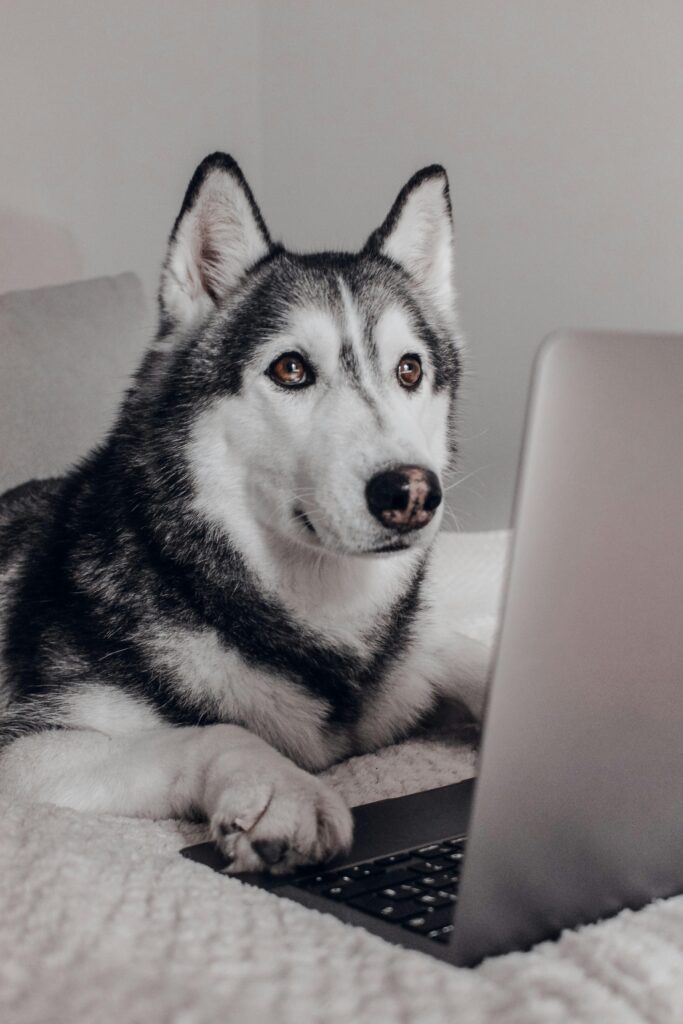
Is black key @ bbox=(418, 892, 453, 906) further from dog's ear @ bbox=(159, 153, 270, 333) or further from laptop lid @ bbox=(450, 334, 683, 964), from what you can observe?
dog's ear @ bbox=(159, 153, 270, 333)

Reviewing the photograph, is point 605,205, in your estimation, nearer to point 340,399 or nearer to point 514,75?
point 514,75

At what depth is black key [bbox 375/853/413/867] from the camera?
91 centimetres

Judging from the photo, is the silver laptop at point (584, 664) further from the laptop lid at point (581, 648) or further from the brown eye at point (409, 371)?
the brown eye at point (409, 371)

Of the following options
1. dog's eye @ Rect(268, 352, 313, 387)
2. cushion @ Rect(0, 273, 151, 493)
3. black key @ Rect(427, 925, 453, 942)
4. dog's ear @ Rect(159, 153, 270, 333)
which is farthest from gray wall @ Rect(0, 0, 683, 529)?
black key @ Rect(427, 925, 453, 942)

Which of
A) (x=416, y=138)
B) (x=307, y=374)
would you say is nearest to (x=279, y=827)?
(x=307, y=374)

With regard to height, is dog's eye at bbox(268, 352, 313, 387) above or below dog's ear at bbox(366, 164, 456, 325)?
below

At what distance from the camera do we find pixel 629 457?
590mm

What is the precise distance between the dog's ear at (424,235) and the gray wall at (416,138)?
1290mm

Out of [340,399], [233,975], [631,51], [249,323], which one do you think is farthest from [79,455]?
[631,51]

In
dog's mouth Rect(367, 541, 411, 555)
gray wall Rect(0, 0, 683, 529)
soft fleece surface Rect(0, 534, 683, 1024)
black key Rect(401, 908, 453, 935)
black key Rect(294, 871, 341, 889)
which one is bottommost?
black key Rect(294, 871, 341, 889)

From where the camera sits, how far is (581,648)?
62 cm

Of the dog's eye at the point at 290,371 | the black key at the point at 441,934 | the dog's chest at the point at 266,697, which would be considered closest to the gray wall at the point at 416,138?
the dog's eye at the point at 290,371

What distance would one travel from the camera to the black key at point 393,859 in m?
0.91

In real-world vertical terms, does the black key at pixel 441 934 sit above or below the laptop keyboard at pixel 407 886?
above
